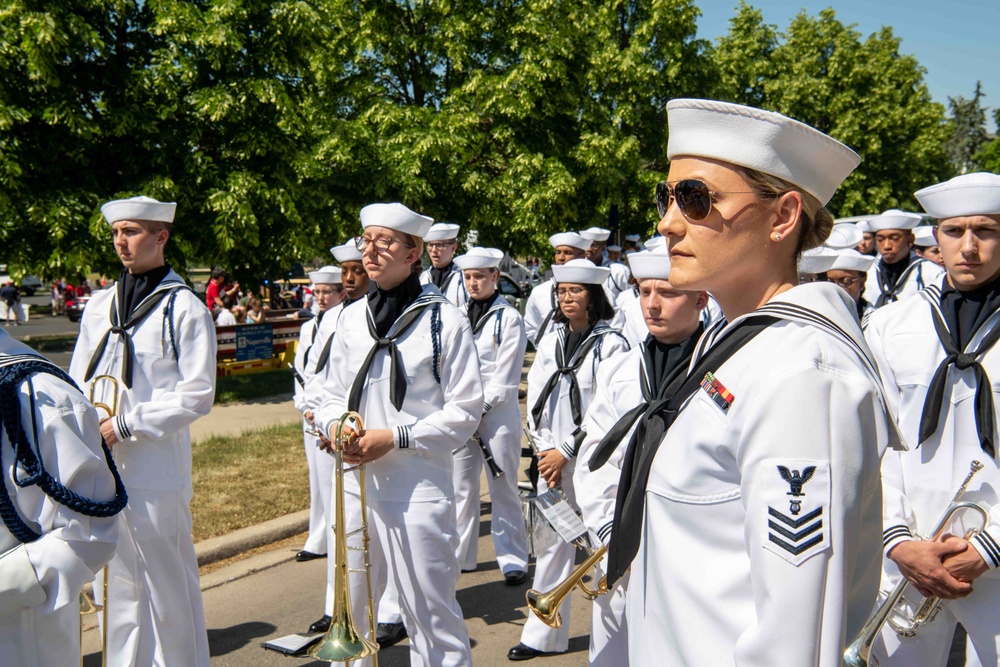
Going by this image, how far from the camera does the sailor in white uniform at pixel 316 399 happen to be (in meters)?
5.96

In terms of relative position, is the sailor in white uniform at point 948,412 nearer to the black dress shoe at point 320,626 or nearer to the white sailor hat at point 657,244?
the white sailor hat at point 657,244

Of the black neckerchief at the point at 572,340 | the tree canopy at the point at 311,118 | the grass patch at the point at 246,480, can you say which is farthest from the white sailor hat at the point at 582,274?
the tree canopy at the point at 311,118

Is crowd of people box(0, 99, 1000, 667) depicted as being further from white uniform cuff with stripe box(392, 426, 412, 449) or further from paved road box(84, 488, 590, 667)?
paved road box(84, 488, 590, 667)

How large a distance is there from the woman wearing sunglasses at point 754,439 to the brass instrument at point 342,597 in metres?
2.19

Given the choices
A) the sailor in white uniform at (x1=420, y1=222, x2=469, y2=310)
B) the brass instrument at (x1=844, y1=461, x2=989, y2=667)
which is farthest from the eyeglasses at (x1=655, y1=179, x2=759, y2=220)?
the sailor in white uniform at (x1=420, y1=222, x2=469, y2=310)

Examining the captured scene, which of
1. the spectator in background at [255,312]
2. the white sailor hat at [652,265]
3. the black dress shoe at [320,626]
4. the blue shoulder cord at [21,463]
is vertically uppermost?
the white sailor hat at [652,265]

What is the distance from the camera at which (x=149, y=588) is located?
4.61 m

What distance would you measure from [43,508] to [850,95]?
37646 mm

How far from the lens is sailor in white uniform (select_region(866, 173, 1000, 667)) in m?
3.28

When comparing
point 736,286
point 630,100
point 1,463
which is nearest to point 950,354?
point 736,286

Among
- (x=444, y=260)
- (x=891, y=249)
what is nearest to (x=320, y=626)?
(x=444, y=260)

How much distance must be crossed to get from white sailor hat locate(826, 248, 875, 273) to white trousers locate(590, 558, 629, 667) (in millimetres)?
3683

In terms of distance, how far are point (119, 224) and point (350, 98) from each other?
13941mm

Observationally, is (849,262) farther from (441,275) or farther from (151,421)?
(151,421)
